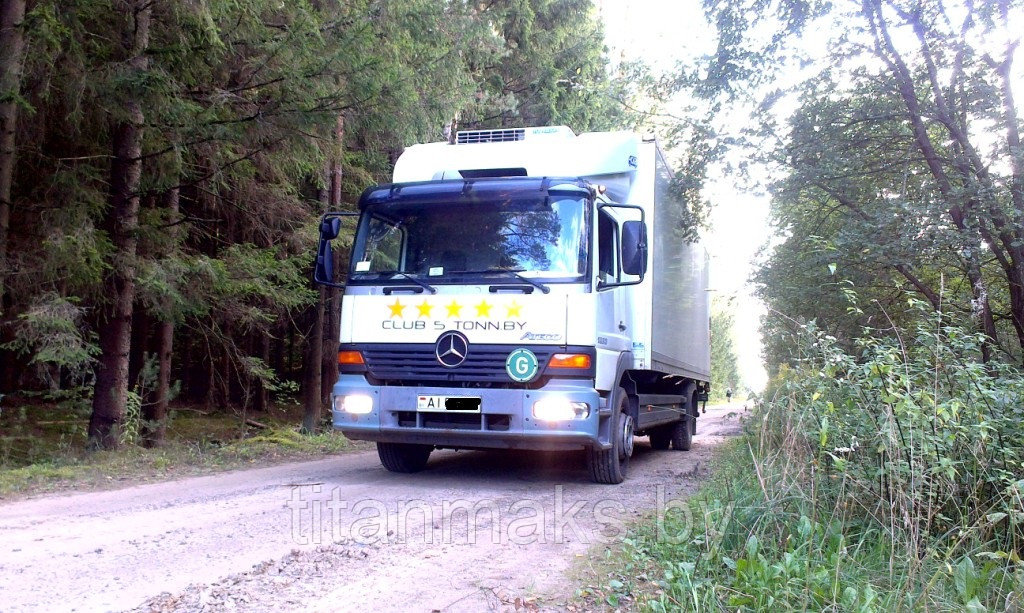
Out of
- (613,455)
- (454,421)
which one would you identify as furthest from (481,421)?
(613,455)

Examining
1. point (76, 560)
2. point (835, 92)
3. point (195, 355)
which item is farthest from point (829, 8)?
point (195, 355)

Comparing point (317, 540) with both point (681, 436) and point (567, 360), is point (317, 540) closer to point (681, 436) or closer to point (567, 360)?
point (567, 360)

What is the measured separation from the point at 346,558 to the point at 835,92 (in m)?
10.5

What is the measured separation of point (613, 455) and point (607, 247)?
2.10m

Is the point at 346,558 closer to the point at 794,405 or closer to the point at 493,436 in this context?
the point at 493,436

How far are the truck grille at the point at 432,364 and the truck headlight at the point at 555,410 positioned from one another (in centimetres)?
30

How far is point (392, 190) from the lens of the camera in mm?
7430

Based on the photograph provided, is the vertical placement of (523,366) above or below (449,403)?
above

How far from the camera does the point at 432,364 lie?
680 cm

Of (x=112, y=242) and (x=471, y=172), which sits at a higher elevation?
(x=471, y=172)

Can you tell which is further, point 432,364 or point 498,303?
point 432,364

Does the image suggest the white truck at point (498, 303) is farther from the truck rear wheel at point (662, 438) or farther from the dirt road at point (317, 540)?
the truck rear wheel at point (662, 438)

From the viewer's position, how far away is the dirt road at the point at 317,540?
378 centimetres

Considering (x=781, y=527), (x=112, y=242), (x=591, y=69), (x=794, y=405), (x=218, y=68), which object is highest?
(x=591, y=69)
